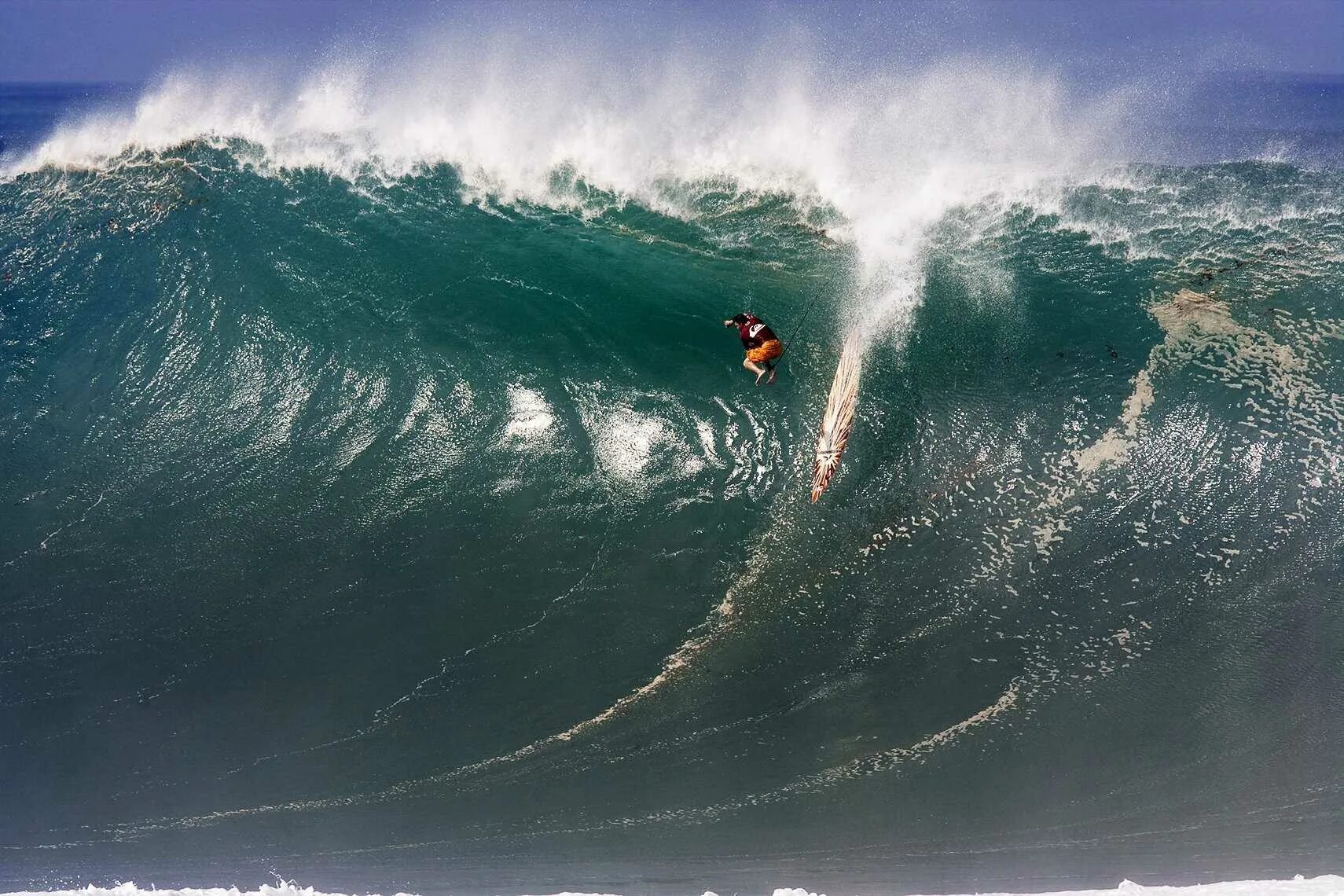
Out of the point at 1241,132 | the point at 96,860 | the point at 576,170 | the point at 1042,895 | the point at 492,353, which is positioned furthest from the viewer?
the point at 1241,132

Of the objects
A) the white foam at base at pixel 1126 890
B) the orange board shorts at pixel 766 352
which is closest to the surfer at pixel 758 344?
the orange board shorts at pixel 766 352

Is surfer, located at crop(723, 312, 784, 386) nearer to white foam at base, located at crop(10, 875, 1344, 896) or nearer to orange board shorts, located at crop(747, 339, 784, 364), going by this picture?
orange board shorts, located at crop(747, 339, 784, 364)

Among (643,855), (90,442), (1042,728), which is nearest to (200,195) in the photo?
(90,442)

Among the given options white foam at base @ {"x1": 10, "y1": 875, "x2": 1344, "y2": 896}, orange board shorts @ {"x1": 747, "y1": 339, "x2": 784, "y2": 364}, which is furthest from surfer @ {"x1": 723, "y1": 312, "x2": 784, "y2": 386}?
white foam at base @ {"x1": 10, "y1": 875, "x2": 1344, "y2": 896}

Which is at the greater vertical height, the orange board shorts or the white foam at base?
the orange board shorts

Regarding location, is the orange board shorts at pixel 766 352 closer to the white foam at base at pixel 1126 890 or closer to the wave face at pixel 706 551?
the wave face at pixel 706 551

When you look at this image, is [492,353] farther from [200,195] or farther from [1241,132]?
[1241,132]
